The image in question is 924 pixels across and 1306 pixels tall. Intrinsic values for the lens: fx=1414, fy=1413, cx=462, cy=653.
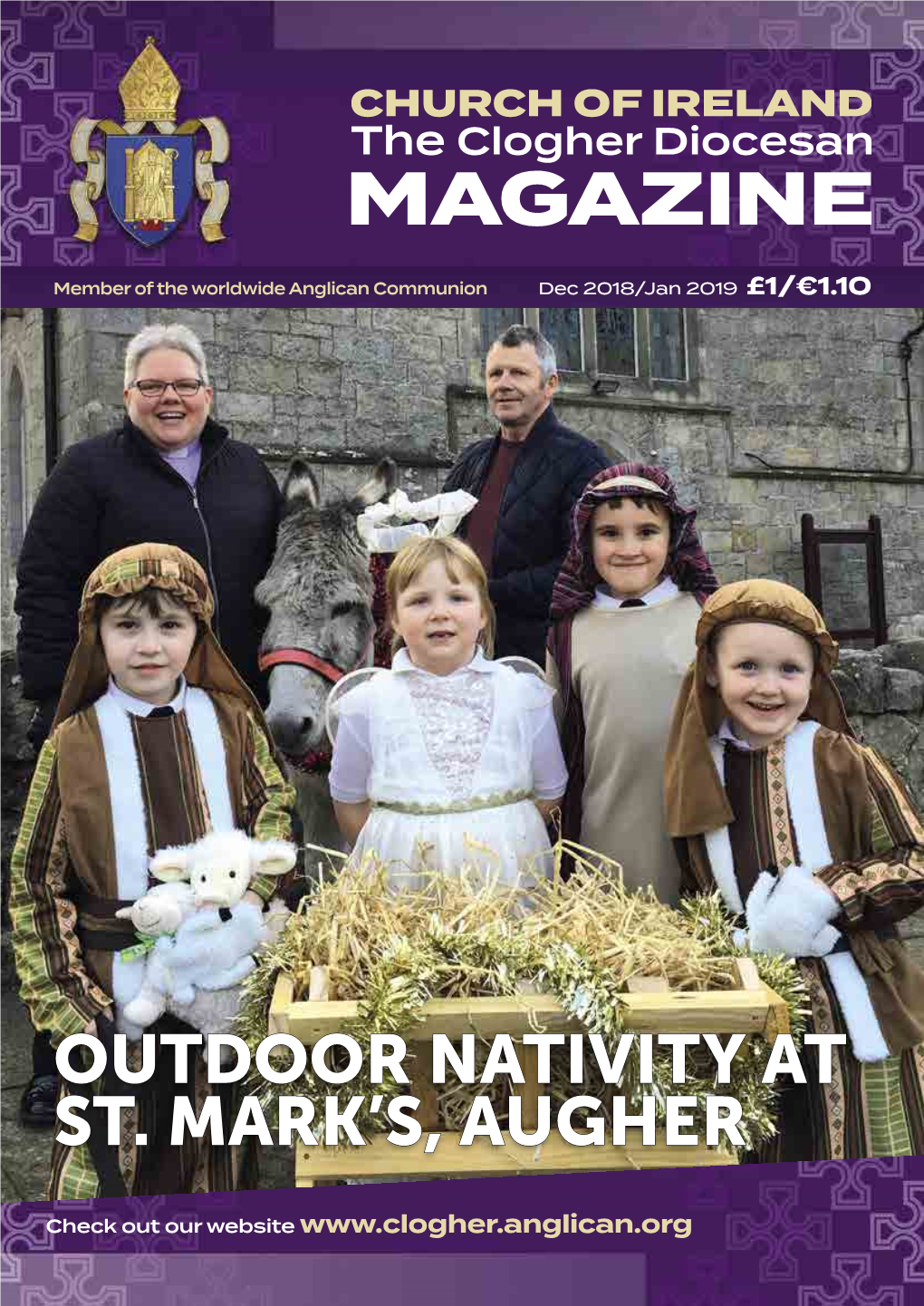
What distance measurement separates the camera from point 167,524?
359 cm

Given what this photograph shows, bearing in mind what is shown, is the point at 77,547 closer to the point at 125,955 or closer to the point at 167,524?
the point at 167,524

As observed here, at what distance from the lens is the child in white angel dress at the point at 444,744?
2.88m

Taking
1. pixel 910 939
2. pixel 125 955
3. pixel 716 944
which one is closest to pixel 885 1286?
pixel 716 944

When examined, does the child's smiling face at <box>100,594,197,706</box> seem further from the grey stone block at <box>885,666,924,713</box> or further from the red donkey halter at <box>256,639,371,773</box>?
the grey stone block at <box>885,666,924,713</box>

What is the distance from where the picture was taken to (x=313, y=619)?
3.41 m

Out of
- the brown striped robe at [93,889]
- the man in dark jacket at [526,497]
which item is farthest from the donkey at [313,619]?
the brown striped robe at [93,889]

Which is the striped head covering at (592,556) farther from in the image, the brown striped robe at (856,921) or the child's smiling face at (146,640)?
the child's smiling face at (146,640)

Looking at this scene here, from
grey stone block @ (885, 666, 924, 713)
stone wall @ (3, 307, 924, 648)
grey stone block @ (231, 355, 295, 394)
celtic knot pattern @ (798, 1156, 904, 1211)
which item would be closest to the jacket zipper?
celtic knot pattern @ (798, 1156, 904, 1211)

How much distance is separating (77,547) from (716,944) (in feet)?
6.39

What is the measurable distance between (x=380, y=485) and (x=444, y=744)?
990 millimetres

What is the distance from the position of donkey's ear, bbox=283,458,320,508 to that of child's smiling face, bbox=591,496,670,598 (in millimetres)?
863

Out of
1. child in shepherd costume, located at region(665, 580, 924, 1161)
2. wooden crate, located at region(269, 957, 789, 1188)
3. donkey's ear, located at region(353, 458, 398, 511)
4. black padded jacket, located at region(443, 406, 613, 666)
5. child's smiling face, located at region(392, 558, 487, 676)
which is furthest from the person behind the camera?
black padded jacket, located at region(443, 406, 613, 666)

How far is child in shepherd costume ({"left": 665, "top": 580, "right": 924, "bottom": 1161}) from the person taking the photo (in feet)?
8.60

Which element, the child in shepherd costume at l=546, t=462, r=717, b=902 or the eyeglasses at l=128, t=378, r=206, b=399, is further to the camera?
the eyeglasses at l=128, t=378, r=206, b=399
